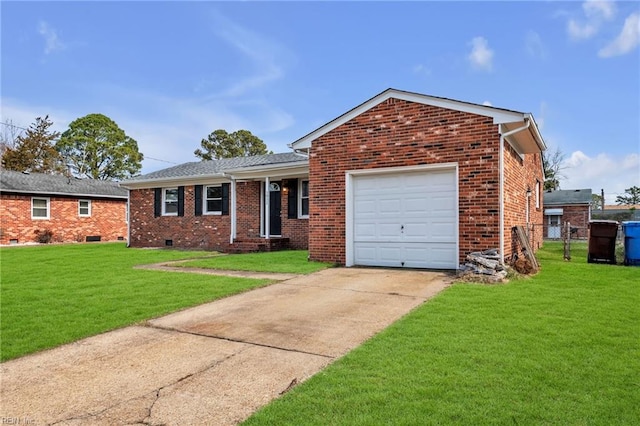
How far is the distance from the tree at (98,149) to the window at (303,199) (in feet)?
121

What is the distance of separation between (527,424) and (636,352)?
1996 mm

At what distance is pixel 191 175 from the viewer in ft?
55.9

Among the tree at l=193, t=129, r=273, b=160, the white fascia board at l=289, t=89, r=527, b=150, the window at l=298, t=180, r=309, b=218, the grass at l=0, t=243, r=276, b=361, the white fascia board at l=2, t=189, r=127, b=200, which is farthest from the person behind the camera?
the tree at l=193, t=129, r=273, b=160

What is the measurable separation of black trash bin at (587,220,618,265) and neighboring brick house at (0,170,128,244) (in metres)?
25.5

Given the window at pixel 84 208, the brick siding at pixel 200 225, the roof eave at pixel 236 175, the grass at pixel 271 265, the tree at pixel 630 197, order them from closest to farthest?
1. the grass at pixel 271 265
2. the roof eave at pixel 236 175
3. the brick siding at pixel 200 225
4. the window at pixel 84 208
5. the tree at pixel 630 197

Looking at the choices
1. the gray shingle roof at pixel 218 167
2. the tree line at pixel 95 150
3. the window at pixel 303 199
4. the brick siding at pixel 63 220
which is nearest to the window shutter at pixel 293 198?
the window at pixel 303 199

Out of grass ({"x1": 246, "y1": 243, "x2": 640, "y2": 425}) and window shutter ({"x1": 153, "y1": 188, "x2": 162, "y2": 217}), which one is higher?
window shutter ({"x1": 153, "y1": 188, "x2": 162, "y2": 217})

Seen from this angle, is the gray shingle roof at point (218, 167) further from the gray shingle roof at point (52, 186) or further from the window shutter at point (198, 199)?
→ the gray shingle roof at point (52, 186)

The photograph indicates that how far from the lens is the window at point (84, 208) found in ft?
79.2

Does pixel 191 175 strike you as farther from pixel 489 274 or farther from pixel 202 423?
pixel 202 423

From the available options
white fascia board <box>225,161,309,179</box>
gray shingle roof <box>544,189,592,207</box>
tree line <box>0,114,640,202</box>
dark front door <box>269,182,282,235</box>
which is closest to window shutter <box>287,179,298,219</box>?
white fascia board <box>225,161,309,179</box>

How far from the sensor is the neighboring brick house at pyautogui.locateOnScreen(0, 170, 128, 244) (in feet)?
68.8

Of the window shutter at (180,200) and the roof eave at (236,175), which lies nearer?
the roof eave at (236,175)

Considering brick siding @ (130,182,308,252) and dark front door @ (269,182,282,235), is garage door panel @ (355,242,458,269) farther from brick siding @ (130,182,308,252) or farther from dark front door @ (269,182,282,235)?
dark front door @ (269,182,282,235)
